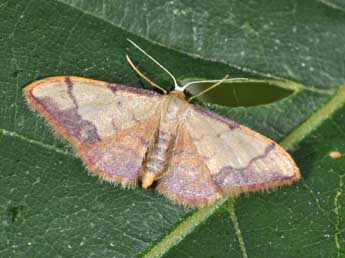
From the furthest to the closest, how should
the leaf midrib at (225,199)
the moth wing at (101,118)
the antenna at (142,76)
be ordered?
the antenna at (142,76), the moth wing at (101,118), the leaf midrib at (225,199)

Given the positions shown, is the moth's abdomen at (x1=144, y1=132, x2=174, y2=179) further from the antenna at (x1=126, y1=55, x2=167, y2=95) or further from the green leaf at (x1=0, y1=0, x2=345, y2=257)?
the antenna at (x1=126, y1=55, x2=167, y2=95)

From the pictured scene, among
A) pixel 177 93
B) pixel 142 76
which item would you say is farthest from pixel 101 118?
pixel 177 93

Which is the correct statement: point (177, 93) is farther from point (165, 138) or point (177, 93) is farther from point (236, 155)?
point (236, 155)

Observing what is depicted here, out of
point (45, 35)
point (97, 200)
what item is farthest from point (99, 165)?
point (45, 35)

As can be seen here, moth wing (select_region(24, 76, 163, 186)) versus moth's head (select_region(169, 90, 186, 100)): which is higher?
moth's head (select_region(169, 90, 186, 100))

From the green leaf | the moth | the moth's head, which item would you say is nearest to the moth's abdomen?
the moth

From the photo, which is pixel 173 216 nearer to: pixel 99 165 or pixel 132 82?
pixel 99 165

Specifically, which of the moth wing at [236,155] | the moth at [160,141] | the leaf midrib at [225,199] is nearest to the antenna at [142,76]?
the moth at [160,141]

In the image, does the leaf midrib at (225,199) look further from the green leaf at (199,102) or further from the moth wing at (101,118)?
the moth wing at (101,118)
